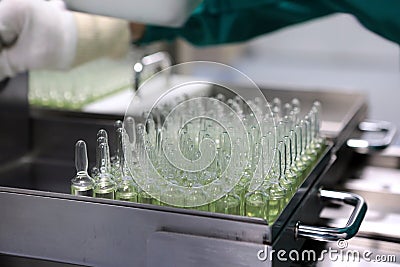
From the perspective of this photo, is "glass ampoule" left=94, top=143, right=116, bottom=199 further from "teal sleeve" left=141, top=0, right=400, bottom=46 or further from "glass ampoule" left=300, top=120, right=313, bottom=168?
"teal sleeve" left=141, top=0, right=400, bottom=46

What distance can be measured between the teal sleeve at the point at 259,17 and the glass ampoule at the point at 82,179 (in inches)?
17.5

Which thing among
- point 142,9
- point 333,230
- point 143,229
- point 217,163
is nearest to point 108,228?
point 143,229

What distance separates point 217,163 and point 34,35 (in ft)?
1.42

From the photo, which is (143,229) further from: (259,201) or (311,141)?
(311,141)

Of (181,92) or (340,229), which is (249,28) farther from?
(340,229)

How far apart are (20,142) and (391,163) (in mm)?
679

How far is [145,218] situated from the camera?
2.58 feet

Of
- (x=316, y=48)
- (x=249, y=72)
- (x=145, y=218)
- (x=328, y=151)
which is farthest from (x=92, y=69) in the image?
(x=316, y=48)

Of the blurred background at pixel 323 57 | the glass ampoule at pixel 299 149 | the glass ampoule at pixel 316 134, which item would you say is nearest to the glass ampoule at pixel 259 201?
the glass ampoule at pixel 299 149

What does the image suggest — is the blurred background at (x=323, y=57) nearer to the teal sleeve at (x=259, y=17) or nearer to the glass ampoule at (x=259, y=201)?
the teal sleeve at (x=259, y=17)

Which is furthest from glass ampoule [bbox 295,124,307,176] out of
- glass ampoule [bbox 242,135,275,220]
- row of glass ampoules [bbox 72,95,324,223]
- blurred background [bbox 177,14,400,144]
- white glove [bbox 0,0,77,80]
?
blurred background [bbox 177,14,400,144]

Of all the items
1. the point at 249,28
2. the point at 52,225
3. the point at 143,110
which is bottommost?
the point at 52,225

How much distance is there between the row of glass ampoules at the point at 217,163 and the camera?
0.82 metres

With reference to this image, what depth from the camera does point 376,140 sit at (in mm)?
1274
